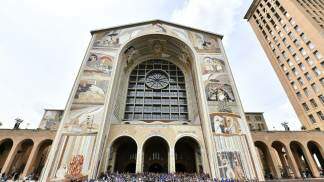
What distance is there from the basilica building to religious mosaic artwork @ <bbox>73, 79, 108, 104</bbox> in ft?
0.34

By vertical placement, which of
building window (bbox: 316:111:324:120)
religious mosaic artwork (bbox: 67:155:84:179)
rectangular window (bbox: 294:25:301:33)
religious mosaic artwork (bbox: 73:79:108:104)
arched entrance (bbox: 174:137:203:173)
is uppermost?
rectangular window (bbox: 294:25:301:33)

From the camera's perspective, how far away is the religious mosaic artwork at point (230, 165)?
48.5 ft

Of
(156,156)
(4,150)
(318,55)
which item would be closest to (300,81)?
(318,55)

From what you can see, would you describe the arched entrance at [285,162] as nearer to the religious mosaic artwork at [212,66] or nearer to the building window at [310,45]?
the religious mosaic artwork at [212,66]

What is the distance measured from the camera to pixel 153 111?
23.0m

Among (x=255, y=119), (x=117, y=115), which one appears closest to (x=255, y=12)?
(x=255, y=119)

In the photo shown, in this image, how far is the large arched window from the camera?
22.9 meters

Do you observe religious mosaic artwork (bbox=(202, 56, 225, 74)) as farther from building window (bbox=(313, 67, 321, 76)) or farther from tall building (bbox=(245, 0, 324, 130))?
tall building (bbox=(245, 0, 324, 130))

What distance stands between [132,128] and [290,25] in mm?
31405

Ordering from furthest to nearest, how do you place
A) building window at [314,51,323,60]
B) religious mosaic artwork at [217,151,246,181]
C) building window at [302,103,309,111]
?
building window at [302,103,309,111] < building window at [314,51,323,60] < religious mosaic artwork at [217,151,246,181]

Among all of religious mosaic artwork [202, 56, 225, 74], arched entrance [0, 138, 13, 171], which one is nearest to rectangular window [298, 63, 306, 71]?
religious mosaic artwork [202, 56, 225, 74]

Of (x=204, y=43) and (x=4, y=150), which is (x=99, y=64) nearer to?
(x=204, y=43)

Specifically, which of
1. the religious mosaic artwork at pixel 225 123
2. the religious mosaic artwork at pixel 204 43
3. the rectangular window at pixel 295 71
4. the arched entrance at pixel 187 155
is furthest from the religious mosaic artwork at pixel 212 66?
the rectangular window at pixel 295 71

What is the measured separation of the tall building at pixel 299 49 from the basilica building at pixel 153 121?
6101 millimetres
